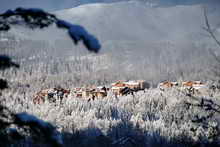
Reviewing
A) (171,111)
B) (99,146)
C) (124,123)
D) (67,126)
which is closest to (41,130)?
(99,146)

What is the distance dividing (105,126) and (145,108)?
27.0 metres

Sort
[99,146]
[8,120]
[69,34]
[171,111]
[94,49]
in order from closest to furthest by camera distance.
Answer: [94,49], [69,34], [8,120], [99,146], [171,111]

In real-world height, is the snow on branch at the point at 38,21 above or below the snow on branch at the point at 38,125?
above

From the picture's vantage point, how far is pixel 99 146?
40.6m

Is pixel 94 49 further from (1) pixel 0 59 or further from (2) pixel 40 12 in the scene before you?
(1) pixel 0 59

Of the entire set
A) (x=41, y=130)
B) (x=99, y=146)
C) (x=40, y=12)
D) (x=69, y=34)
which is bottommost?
(x=99, y=146)

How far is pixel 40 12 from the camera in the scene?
4578 millimetres

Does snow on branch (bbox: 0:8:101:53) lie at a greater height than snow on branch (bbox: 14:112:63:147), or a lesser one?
greater

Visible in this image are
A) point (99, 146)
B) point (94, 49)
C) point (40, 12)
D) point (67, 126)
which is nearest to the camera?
point (94, 49)

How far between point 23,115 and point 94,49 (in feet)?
5.63

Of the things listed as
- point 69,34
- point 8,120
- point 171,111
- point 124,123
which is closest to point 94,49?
point 69,34

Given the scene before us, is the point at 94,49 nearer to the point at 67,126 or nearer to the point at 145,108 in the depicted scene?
the point at 67,126

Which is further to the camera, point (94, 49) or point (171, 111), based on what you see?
point (171, 111)

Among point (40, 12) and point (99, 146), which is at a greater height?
point (40, 12)
